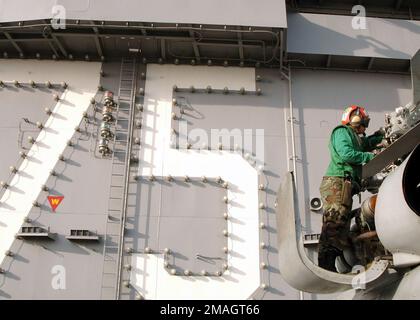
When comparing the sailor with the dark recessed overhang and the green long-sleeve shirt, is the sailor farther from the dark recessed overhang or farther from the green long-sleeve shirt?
the dark recessed overhang

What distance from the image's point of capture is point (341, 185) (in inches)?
143

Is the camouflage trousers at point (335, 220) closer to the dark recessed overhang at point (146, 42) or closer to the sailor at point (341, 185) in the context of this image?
the sailor at point (341, 185)

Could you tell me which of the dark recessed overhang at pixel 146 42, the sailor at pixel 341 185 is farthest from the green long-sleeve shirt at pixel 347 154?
the dark recessed overhang at pixel 146 42

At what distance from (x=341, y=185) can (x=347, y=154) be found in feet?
0.75

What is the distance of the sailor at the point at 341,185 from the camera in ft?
11.6

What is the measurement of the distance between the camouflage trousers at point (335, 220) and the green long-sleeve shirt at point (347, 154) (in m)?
0.07

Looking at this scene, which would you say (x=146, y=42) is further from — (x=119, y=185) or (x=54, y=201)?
(x=54, y=201)

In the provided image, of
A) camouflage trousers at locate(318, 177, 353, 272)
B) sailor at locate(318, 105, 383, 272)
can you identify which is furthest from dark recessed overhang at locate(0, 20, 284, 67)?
camouflage trousers at locate(318, 177, 353, 272)

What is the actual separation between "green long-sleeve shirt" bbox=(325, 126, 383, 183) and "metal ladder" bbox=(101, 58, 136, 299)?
3.21m

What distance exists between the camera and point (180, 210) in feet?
20.7

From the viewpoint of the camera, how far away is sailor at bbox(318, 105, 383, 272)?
3.54 meters

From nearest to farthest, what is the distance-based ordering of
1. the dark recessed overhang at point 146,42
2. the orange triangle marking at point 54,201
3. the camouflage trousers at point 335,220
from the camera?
1. the camouflage trousers at point 335,220
2. the orange triangle marking at point 54,201
3. the dark recessed overhang at point 146,42

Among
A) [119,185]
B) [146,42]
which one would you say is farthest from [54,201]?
[146,42]

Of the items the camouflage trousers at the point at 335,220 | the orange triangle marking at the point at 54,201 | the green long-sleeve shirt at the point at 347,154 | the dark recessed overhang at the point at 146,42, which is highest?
the dark recessed overhang at the point at 146,42
